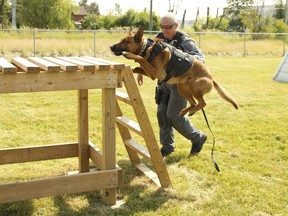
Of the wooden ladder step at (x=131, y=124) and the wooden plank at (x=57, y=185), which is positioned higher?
the wooden ladder step at (x=131, y=124)

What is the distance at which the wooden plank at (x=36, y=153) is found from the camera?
14.6 feet

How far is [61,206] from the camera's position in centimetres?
390

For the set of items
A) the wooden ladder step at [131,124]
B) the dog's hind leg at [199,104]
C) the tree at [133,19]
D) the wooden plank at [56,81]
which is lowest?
the wooden ladder step at [131,124]

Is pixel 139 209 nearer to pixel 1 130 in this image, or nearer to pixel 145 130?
pixel 145 130

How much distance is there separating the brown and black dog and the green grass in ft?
3.06

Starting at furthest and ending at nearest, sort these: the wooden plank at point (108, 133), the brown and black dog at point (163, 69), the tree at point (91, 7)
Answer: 1. the tree at point (91, 7)
2. the brown and black dog at point (163, 69)
3. the wooden plank at point (108, 133)

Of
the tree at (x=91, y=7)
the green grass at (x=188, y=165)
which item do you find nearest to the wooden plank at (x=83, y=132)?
the green grass at (x=188, y=165)

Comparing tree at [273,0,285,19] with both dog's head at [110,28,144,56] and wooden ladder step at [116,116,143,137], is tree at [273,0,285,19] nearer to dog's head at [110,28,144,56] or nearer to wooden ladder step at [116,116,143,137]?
wooden ladder step at [116,116,143,137]

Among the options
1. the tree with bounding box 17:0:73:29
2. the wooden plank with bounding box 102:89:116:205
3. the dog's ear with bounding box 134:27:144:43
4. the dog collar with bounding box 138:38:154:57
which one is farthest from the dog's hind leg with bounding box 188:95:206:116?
the tree with bounding box 17:0:73:29

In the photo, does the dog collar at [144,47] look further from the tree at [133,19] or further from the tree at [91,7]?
the tree at [91,7]

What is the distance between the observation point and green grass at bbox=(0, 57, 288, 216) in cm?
391

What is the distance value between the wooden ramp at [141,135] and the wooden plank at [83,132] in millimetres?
413

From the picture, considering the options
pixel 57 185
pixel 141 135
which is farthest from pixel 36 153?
pixel 141 135

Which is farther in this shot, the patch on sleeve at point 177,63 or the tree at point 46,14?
the tree at point 46,14
